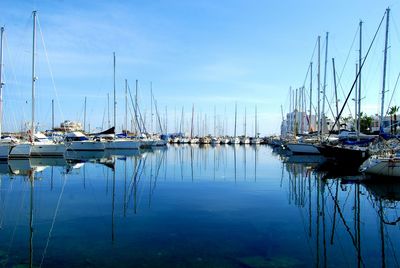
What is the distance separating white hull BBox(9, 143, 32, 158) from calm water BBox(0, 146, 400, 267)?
17.0 m

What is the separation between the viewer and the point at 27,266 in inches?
363

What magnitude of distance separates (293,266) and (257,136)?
124 metres

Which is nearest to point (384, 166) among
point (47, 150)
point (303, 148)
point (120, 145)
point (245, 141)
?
point (303, 148)

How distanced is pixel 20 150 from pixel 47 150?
3.20 metres

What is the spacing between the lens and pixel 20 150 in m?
40.8

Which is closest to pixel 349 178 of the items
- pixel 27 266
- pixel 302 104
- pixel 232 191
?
pixel 232 191

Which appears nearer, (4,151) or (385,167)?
(385,167)

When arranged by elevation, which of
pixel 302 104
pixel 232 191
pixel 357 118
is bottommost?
pixel 232 191

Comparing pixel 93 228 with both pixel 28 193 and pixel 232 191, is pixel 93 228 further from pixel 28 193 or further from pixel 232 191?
pixel 232 191

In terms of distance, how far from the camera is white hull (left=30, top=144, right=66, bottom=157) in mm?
42969

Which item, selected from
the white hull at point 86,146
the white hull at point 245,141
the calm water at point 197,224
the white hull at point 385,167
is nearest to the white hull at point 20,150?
the calm water at point 197,224

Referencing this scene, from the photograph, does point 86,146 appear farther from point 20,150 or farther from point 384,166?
point 384,166

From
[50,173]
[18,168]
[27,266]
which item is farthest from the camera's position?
[18,168]

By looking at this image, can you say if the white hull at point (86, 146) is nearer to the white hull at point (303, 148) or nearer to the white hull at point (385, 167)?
the white hull at point (303, 148)
